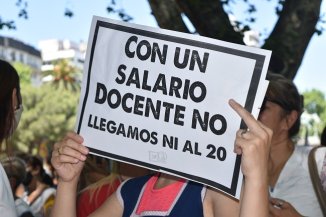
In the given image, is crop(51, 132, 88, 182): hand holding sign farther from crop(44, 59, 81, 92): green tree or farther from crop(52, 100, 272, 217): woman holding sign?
crop(44, 59, 81, 92): green tree

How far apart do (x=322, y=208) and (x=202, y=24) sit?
3964 mm

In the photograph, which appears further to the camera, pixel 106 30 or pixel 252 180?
pixel 106 30

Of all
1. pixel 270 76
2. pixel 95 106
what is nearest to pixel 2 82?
pixel 95 106

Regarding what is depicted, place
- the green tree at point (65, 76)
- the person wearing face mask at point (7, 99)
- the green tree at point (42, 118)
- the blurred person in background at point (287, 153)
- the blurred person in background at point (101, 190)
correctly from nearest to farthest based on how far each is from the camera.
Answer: the person wearing face mask at point (7, 99) → the blurred person in background at point (287, 153) → the blurred person in background at point (101, 190) → the green tree at point (42, 118) → the green tree at point (65, 76)

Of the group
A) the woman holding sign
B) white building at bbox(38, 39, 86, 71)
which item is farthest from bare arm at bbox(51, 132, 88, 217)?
white building at bbox(38, 39, 86, 71)

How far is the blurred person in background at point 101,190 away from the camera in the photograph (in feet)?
12.9

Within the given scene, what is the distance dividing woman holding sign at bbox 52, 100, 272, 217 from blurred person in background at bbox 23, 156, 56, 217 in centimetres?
544

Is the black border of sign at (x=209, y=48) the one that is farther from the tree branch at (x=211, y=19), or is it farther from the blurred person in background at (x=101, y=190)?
the tree branch at (x=211, y=19)

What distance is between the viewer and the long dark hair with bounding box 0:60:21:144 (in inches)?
127

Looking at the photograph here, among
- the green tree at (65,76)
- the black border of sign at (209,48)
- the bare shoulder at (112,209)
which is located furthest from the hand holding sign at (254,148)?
the green tree at (65,76)

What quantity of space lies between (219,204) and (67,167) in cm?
63

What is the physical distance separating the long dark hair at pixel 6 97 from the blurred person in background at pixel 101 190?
2.59ft

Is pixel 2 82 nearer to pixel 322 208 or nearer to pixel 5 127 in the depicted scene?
pixel 5 127

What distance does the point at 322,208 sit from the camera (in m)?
3.37
